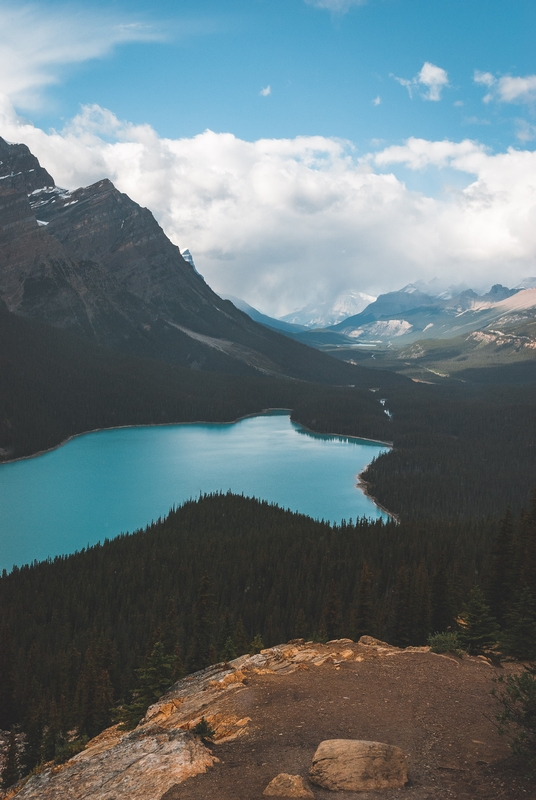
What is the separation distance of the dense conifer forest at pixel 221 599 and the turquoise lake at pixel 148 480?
56.7ft

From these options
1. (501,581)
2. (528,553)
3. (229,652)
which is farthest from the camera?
(501,581)

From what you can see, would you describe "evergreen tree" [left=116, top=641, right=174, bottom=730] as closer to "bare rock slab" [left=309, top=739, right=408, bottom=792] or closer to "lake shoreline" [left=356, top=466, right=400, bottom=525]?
"bare rock slab" [left=309, top=739, right=408, bottom=792]

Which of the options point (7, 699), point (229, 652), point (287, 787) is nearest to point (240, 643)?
point (229, 652)

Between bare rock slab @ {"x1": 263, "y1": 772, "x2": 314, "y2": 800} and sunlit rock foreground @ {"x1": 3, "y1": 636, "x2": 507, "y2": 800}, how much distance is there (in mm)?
33

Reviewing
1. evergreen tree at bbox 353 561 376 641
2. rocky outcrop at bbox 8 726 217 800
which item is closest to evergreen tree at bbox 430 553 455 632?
evergreen tree at bbox 353 561 376 641

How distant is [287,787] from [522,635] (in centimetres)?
1547

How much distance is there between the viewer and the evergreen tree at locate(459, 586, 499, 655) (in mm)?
27109

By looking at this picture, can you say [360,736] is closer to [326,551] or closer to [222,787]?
[222,787]

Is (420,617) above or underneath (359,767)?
underneath

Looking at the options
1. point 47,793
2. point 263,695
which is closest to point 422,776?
point 263,695

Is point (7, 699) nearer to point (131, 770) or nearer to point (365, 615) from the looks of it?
point (365, 615)

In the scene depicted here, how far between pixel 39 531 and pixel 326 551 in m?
51.0

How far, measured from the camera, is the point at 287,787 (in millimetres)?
15398

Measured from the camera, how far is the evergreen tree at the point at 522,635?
84.0 feet
